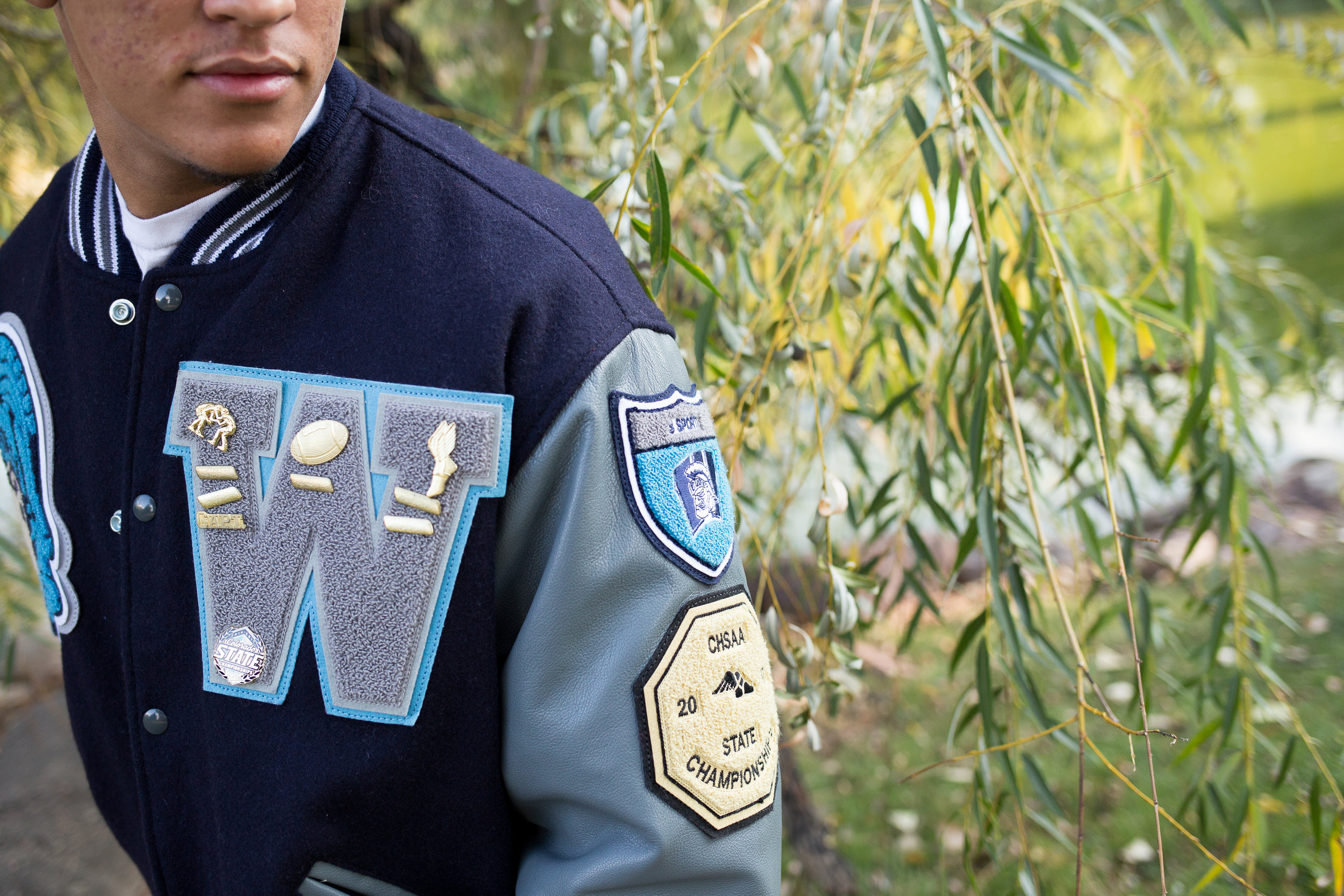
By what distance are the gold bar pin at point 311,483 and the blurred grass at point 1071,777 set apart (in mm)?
1390

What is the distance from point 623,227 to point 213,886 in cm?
89

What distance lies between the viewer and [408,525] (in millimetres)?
812

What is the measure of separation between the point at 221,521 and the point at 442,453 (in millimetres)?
230

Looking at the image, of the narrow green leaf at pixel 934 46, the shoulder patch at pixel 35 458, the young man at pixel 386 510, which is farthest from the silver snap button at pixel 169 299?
the narrow green leaf at pixel 934 46

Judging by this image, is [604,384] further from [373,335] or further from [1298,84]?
[1298,84]

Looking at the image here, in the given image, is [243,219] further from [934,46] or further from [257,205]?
[934,46]

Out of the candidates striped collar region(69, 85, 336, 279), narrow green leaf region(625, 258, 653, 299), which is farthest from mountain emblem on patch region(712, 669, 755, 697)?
striped collar region(69, 85, 336, 279)

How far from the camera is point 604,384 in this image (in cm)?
80

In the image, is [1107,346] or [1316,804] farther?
[1316,804]

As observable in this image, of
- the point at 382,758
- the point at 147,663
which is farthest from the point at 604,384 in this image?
the point at 147,663

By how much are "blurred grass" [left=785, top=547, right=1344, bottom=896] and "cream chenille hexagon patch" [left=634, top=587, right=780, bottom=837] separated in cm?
107

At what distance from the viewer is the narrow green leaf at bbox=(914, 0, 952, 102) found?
940 mm

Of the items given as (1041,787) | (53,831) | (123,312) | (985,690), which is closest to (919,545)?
(985,690)

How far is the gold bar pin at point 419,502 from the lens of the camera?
0.81m
